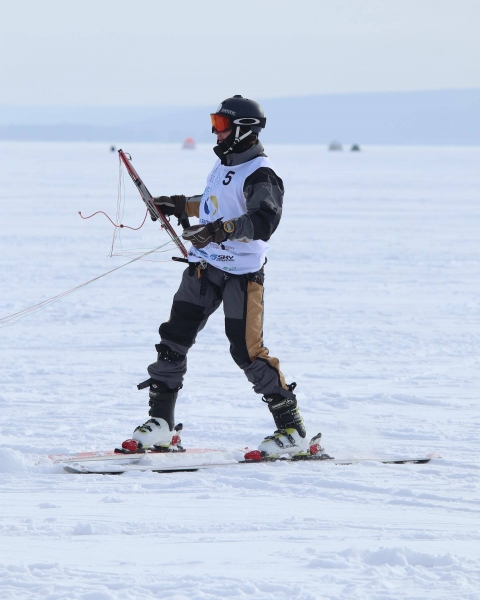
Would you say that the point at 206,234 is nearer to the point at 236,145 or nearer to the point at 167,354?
the point at 236,145

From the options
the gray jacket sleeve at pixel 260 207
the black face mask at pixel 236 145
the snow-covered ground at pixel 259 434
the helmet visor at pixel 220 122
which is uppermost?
the helmet visor at pixel 220 122

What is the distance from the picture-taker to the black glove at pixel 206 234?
4250 mm

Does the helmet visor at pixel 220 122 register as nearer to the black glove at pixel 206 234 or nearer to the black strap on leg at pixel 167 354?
the black glove at pixel 206 234

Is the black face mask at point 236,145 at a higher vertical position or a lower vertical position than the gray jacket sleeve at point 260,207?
higher

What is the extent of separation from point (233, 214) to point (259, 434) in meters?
1.31

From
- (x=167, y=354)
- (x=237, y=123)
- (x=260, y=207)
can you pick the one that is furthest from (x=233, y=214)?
(x=167, y=354)

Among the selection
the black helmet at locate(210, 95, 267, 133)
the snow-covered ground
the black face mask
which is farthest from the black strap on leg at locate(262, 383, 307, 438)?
the black helmet at locate(210, 95, 267, 133)

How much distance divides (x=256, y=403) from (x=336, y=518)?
226 cm

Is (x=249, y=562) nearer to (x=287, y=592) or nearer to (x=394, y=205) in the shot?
(x=287, y=592)

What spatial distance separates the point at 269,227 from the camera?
14.0 feet

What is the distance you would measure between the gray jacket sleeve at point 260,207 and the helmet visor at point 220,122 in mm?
267

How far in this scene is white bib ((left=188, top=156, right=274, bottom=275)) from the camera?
14.7ft

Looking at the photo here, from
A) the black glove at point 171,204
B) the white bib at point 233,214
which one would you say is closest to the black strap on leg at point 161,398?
the white bib at point 233,214

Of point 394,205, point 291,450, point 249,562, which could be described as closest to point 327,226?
point 394,205
